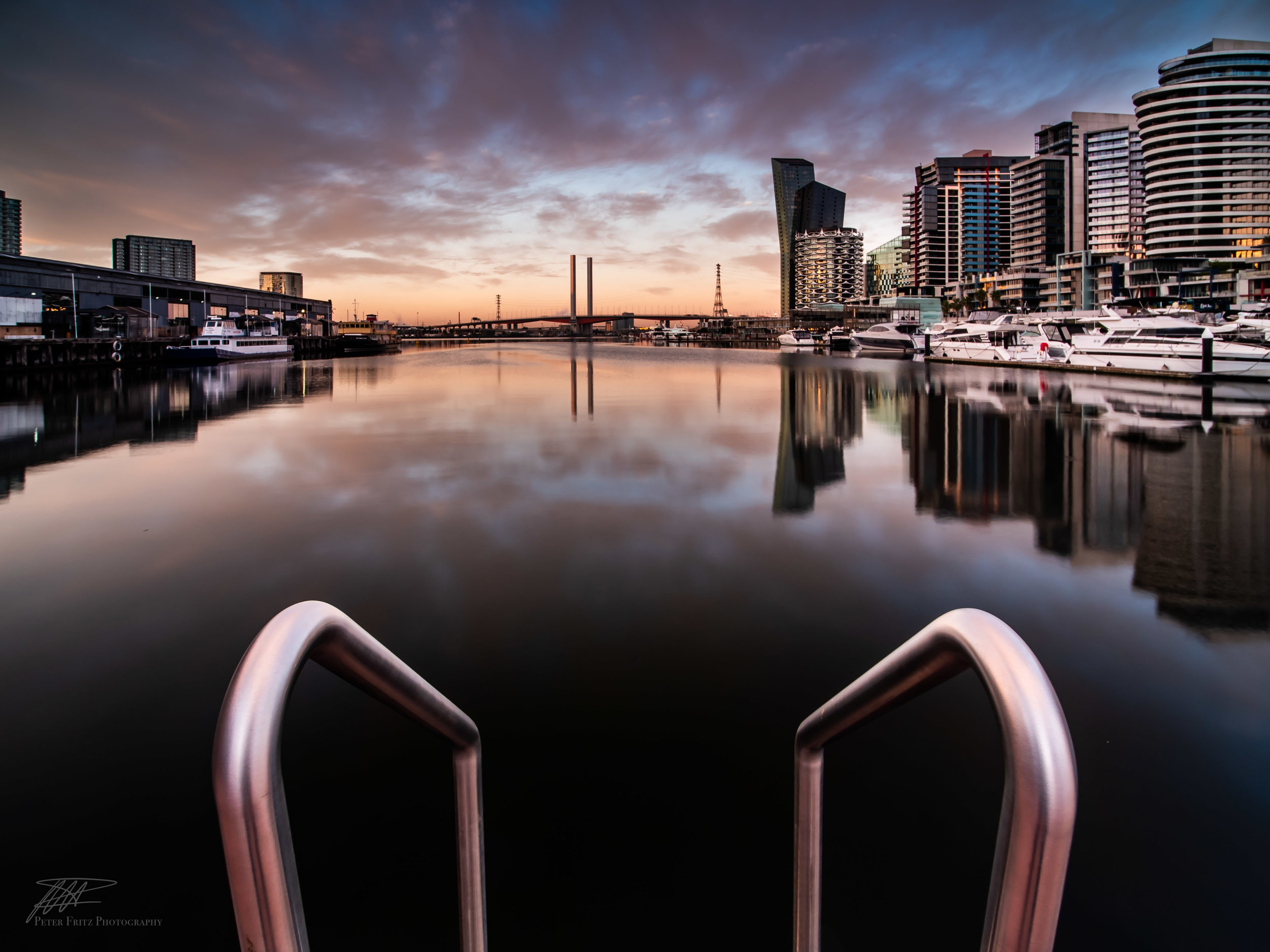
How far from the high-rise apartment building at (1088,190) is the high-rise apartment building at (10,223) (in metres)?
200

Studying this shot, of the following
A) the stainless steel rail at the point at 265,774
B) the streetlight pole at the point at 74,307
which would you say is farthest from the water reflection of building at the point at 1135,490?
the streetlight pole at the point at 74,307

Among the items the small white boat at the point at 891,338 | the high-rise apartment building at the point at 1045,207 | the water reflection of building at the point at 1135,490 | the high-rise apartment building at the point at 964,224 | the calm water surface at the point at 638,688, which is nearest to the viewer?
the calm water surface at the point at 638,688

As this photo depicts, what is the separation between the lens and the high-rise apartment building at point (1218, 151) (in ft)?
274

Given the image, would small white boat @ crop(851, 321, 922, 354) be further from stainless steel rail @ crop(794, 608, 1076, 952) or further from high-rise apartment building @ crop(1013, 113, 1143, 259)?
stainless steel rail @ crop(794, 608, 1076, 952)

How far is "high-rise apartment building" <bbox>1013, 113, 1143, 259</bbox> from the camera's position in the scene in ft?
365

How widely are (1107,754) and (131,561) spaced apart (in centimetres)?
764

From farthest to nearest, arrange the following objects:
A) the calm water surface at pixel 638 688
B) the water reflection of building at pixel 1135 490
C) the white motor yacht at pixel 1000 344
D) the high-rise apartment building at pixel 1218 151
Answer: the high-rise apartment building at pixel 1218 151 → the white motor yacht at pixel 1000 344 → the water reflection of building at pixel 1135 490 → the calm water surface at pixel 638 688

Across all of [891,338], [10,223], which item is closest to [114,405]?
[891,338]

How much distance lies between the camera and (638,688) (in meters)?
4.36

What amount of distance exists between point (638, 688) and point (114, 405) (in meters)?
23.2

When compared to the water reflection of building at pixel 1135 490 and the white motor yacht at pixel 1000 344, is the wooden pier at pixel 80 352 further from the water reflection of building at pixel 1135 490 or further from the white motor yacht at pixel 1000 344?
the white motor yacht at pixel 1000 344

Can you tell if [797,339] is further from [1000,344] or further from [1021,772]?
[1021,772]

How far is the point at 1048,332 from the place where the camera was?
47.2 metres

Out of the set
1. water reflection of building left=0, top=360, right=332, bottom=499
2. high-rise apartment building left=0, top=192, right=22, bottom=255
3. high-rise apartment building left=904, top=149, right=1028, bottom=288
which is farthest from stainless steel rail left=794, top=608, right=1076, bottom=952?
high-rise apartment building left=0, top=192, right=22, bottom=255
